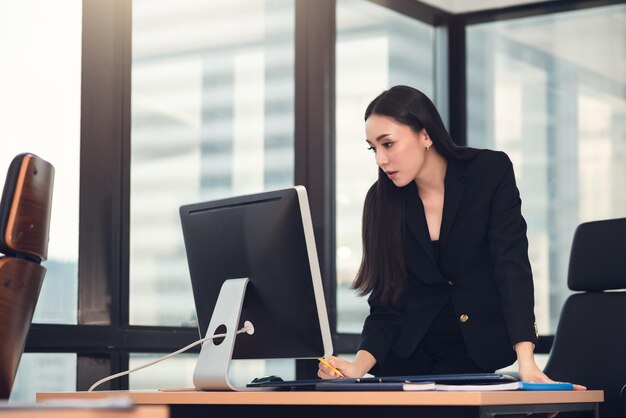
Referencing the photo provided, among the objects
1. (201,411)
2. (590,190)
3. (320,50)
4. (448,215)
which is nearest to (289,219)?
(201,411)

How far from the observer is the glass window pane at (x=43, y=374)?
328 centimetres

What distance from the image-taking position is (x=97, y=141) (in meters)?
3.51

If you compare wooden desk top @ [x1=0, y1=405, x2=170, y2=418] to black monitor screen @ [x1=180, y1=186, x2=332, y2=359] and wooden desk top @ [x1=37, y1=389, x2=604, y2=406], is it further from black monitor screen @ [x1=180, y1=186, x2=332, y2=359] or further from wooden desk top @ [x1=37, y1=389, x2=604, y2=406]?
black monitor screen @ [x1=180, y1=186, x2=332, y2=359]

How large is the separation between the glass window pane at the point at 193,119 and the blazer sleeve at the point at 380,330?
4.16 feet

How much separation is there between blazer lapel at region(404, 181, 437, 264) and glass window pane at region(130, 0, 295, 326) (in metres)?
1.29

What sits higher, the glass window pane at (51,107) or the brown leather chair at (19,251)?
the glass window pane at (51,107)

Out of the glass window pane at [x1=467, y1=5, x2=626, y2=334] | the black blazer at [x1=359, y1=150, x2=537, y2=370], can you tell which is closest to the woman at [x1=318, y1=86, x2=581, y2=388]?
the black blazer at [x1=359, y1=150, x2=537, y2=370]

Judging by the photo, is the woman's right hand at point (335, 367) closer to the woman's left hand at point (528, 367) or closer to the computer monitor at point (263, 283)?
the computer monitor at point (263, 283)

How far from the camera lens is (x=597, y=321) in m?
3.06

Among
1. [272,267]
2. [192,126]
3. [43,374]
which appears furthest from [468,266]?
[192,126]

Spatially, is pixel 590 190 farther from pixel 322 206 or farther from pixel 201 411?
pixel 201 411

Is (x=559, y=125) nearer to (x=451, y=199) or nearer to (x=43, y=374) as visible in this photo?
(x=451, y=199)

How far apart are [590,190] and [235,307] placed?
9.44ft

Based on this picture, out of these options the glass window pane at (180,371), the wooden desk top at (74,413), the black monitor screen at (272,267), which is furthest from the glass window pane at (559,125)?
the wooden desk top at (74,413)
